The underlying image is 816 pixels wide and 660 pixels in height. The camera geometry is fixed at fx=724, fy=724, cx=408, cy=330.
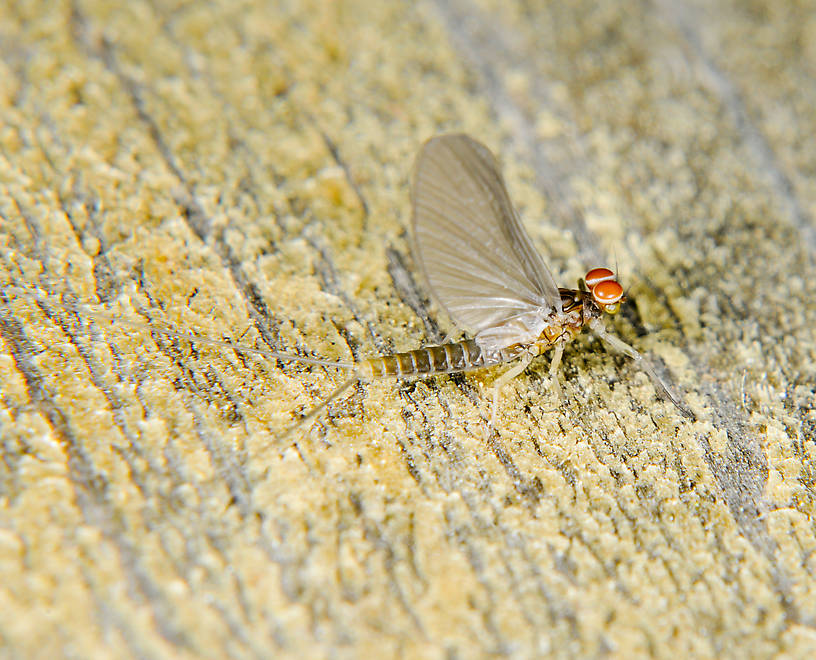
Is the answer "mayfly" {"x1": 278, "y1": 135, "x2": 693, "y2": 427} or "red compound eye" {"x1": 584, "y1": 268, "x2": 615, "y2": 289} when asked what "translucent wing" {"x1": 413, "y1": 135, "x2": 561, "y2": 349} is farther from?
"red compound eye" {"x1": 584, "y1": 268, "x2": 615, "y2": 289}

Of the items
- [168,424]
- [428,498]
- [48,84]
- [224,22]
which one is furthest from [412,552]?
[224,22]

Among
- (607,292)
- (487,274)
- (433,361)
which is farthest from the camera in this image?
(487,274)

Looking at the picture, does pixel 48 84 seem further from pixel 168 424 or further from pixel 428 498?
pixel 428 498

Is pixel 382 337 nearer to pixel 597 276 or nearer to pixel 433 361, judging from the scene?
pixel 433 361

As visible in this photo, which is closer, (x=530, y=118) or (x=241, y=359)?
(x=241, y=359)

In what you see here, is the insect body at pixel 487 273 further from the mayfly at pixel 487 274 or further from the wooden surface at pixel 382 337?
the wooden surface at pixel 382 337

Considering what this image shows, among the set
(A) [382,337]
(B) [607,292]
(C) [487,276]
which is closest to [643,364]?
(B) [607,292]

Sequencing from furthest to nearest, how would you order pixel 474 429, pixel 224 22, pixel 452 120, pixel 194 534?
pixel 224 22 → pixel 452 120 → pixel 474 429 → pixel 194 534
